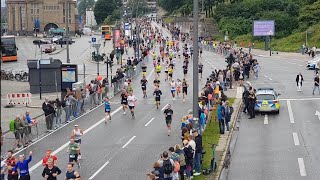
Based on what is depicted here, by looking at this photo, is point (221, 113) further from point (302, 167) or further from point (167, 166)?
point (167, 166)

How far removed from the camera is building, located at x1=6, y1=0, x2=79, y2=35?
557ft

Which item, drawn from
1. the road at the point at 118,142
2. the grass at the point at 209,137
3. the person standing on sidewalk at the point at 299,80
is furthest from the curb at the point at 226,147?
the person standing on sidewalk at the point at 299,80

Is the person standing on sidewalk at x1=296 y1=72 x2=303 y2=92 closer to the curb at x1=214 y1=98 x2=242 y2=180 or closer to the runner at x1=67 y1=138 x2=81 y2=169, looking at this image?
the curb at x1=214 y1=98 x2=242 y2=180

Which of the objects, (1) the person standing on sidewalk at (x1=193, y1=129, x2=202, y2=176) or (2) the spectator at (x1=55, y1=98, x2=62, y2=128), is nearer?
(1) the person standing on sidewalk at (x1=193, y1=129, x2=202, y2=176)

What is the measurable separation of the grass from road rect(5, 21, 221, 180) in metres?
1.33

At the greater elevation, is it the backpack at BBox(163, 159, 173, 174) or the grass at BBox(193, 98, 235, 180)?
the backpack at BBox(163, 159, 173, 174)

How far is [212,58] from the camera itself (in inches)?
2928

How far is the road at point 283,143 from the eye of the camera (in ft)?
71.5

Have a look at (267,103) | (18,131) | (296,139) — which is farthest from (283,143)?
(18,131)

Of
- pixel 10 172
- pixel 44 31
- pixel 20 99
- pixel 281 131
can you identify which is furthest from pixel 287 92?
pixel 44 31

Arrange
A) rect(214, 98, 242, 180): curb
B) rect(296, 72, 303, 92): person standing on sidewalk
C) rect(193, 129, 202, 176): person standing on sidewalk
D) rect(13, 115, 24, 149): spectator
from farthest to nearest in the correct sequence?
rect(296, 72, 303, 92): person standing on sidewalk → rect(13, 115, 24, 149): spectator → rect(214, 98, 242, 180): curb → rect(193, 129, 202, 176): person standing on sidewalk

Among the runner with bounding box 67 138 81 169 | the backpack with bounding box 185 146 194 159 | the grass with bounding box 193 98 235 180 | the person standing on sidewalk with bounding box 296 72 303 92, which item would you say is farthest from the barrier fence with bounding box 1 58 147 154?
the person standing on sidewalk with bounding box 296 72 303 92

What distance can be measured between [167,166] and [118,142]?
402 inches

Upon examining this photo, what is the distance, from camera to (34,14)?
17088 centimetres
